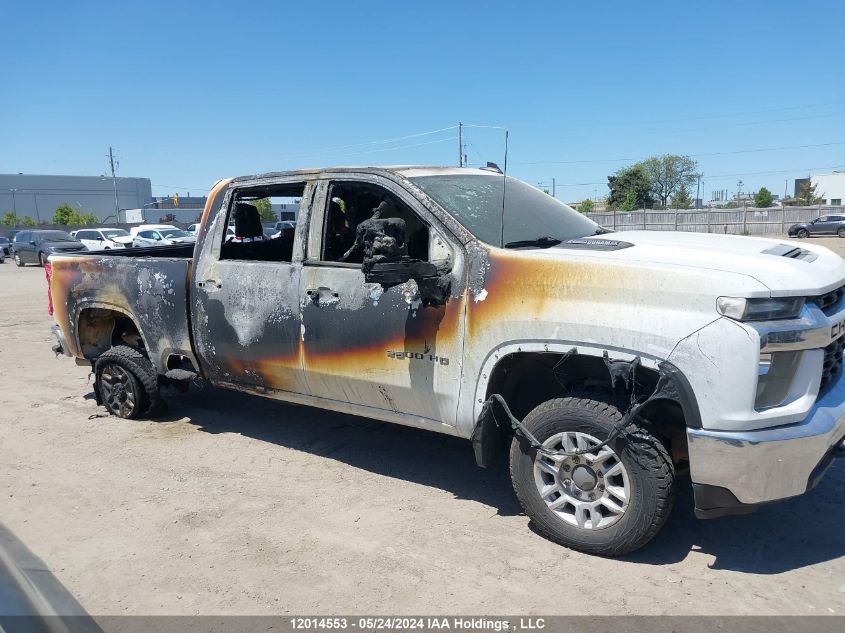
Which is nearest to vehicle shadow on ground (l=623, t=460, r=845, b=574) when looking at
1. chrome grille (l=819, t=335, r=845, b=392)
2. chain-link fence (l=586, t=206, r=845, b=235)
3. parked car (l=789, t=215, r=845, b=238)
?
chrome grille (l=819, t=335, r=845, b=392)

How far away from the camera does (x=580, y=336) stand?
130 inches

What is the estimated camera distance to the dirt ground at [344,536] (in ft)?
10.4

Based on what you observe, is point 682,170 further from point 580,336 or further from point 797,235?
point 580,336

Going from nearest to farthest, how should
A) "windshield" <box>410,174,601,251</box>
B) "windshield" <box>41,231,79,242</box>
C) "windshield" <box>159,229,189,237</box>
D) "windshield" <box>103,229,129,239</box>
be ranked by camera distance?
"windshield" <box>410,174,601,251</box>, "windshield" <box>41,231,79,242</box>, "windshield" <box>159,229,189,237</box>, "windshield" <box>103,229,129,239</box>

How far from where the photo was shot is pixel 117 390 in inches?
236

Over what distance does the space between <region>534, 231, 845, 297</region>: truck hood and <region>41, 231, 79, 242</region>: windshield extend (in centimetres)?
3035

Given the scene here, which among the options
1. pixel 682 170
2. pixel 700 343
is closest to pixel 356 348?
pixel 700 343

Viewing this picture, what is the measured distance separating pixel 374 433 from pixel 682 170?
3575 inches

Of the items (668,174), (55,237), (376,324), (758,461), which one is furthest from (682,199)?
(758,461)

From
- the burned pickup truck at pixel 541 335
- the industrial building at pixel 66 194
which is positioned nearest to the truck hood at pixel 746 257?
the burned pickup truck at pixel 541 335

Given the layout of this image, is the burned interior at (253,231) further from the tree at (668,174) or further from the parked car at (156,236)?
the tree at (668,174)

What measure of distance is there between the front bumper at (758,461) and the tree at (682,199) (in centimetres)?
8035

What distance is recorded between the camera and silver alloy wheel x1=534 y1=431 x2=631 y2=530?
11.0 ft

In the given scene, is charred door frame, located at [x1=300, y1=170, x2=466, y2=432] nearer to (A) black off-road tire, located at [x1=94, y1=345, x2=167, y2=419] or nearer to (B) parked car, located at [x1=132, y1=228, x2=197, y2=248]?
(A) black off-road tire, located at [x1=94, y1=345, x2=167, y2=419]
